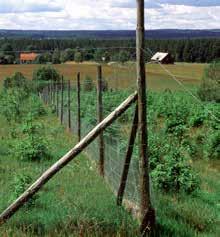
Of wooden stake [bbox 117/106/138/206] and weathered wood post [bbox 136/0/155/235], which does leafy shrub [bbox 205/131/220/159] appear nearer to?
wooden stake [bbox 117/106/138/206]

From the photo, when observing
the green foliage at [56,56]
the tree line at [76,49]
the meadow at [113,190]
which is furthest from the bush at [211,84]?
the green foliage at [56,56]

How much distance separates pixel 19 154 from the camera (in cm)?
1373

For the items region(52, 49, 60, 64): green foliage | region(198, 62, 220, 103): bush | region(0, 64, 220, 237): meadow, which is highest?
region(52, 49, 60, 64): green foliage

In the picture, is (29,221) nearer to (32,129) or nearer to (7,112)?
(32,129)

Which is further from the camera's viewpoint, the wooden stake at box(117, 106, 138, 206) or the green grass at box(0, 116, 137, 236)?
the wooden stake at box(117, 106, 138, 206)

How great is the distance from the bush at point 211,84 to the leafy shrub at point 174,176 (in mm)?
26262

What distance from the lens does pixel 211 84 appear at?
1475 inches

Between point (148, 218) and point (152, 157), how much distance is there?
13.7 feet

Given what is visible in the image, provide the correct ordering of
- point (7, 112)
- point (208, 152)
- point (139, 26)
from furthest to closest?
1. point (7, 112)
2. point (208, 152)
3. point (139, 26)

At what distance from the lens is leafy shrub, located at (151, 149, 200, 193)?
972 cm

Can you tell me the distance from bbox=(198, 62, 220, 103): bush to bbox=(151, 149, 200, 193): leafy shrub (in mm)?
26262

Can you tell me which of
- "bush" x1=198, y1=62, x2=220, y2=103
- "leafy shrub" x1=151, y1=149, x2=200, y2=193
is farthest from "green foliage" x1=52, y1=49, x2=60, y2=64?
"bush" x1=198, y1=62, x2=220, y2=103

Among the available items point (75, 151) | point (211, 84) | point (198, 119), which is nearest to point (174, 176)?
point (75, 151)

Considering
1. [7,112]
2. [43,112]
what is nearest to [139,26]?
[7,112]
